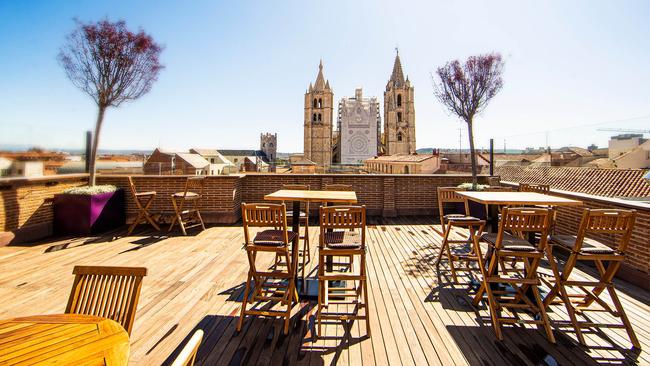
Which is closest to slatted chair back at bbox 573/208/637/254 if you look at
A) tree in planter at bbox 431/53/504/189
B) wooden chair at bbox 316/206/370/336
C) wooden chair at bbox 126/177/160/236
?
wooden chair at bbox 316/206/370/336

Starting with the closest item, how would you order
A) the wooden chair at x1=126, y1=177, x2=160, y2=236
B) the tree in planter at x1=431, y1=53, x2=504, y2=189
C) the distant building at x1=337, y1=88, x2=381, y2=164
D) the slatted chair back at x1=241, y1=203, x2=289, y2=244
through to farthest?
the slatted chair back at x1=241, y1=203, x2=289, y2=244 → the wooden chair at x1=126, y1=177, x2=160, y2=236 → the tree in planter at x1=431, y1=53, x2=504, y2=189 → the distant building at x1=337, y1=88, x2=381, y2=164

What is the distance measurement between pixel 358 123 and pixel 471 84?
50.2 meters

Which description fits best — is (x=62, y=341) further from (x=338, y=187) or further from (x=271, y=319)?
(x=338, y=187)

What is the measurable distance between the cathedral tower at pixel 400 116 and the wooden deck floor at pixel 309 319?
53.2 m

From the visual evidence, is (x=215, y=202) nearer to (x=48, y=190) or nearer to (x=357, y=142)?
Result: (x=48, y=190)

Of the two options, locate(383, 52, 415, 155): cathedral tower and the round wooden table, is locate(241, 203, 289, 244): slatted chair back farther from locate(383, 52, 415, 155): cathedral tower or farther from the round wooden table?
locate(383, 52, 415, 155): cathedral tower

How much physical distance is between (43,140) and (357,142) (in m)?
52.9

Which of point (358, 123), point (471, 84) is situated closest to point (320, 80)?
point (358, 123)

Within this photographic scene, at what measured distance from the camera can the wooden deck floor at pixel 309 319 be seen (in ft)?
7.31

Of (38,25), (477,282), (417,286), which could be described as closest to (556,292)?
(477,282)

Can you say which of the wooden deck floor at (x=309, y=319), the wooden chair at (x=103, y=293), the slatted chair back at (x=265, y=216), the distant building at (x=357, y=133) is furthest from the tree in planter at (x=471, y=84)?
the distant building at (x=357, y=133)

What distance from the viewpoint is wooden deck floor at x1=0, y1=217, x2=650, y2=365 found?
2229 millimetres

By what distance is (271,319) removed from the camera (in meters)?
2.80

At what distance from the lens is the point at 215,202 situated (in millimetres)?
6918
